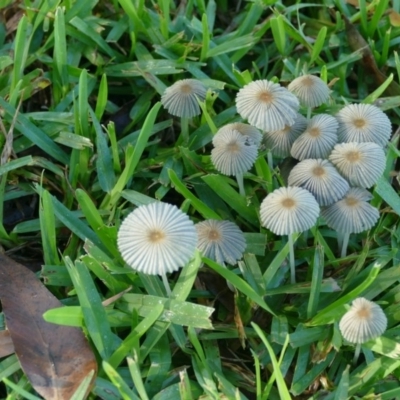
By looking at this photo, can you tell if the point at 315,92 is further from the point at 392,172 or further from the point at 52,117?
the point at 52,117

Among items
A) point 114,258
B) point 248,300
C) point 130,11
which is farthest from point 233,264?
point 130,11

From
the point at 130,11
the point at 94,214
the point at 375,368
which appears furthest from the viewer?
the point at 130,11

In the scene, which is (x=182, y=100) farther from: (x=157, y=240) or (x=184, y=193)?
(x=157, y=240)

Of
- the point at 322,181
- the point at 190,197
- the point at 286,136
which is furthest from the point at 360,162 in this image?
the point at 190,197

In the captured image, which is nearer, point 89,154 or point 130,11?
point 89,154

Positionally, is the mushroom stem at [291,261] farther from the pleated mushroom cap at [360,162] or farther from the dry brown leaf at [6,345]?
the dry brown leaf at [6,345]

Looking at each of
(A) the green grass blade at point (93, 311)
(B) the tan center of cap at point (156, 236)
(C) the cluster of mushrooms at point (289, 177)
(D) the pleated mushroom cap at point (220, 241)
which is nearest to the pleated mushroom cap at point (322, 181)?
(C) the cluster of mushrooms at point (289, 177)

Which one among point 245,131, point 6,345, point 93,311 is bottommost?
point 6,345
